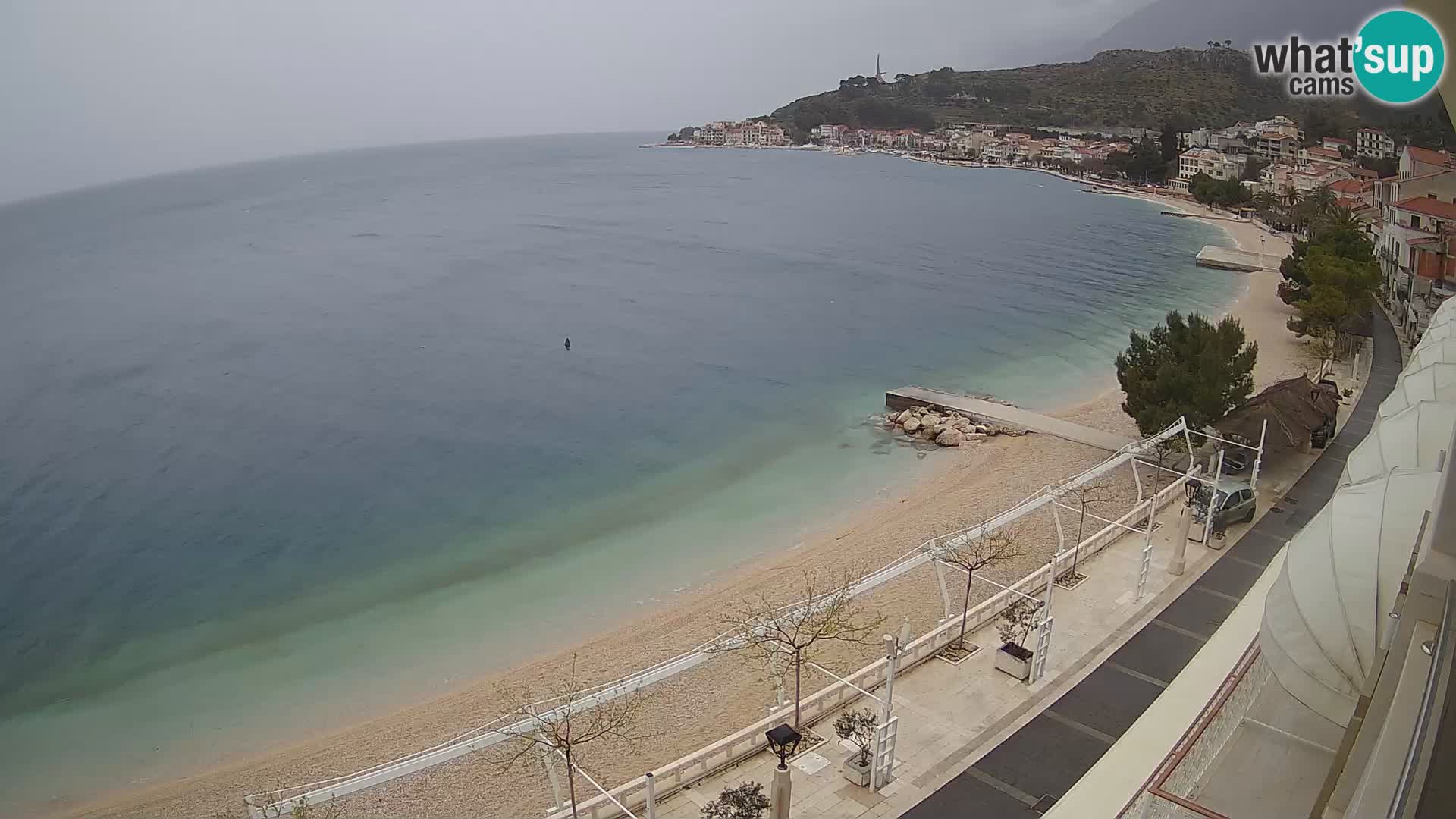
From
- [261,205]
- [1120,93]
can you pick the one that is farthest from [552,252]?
[1120,93]

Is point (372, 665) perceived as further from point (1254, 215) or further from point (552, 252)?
point (1254, 215)

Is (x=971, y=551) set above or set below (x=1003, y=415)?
above

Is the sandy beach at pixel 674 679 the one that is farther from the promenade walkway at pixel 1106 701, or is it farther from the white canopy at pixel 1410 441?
the white canopy at pixel 1410 441

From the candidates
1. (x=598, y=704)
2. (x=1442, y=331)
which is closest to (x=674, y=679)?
(x=598, y=704)

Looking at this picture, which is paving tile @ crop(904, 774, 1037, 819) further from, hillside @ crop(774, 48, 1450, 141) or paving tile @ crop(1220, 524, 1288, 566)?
hillside @ crop(774, 48, 1450, 141)

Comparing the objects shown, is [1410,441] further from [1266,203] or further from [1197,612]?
[1266,203]
